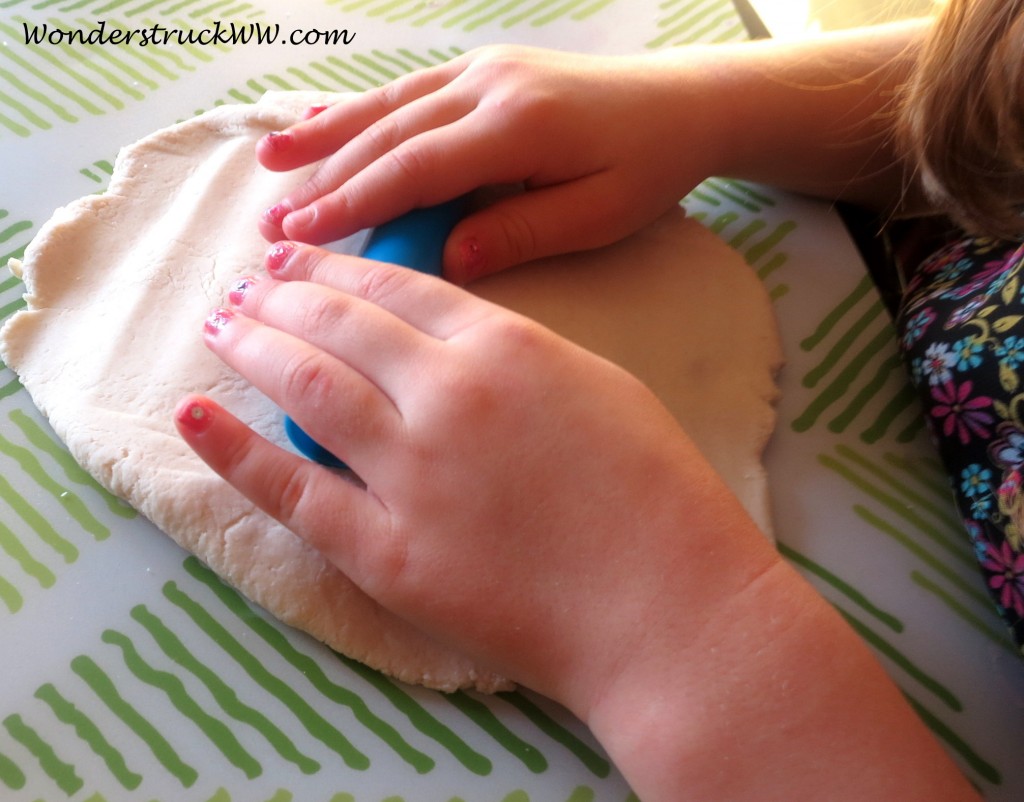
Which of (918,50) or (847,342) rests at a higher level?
(918,50)

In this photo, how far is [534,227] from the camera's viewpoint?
52 cm

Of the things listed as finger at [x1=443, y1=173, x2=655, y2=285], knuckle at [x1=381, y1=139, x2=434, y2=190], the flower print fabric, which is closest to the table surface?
the flower print fabric

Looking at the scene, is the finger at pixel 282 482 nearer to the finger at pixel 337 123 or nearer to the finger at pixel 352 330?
the finger at pixel 352 330

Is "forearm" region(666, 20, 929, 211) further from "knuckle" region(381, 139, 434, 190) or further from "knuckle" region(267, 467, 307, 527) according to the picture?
"knuckle" region(267, 467, 307, 527)

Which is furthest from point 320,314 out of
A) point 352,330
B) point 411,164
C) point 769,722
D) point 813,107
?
point 813,107

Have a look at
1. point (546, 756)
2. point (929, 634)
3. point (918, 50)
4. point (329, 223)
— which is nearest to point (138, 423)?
point (329, 223)

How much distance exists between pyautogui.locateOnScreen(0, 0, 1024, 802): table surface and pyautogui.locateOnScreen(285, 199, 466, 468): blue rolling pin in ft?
0.69

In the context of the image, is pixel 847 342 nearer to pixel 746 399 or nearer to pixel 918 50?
pixel 746 399

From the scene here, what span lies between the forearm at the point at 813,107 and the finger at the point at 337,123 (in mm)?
189

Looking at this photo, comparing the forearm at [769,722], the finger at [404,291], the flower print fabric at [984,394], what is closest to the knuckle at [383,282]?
the finger at [404,291]

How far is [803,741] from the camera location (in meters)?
0.35

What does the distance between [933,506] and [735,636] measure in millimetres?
208

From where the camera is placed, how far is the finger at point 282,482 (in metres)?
0.40

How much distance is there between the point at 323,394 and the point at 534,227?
189 millimetres
